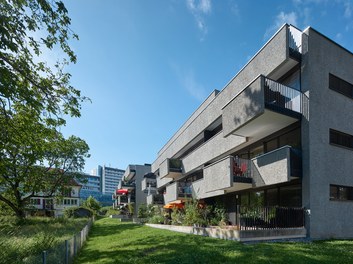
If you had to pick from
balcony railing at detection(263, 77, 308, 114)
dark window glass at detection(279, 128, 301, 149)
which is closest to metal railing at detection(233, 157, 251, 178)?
dark window glass at detection(279, 128, 301, 149)

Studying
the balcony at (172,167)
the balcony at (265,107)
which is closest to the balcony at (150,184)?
the balcony at (172,167)

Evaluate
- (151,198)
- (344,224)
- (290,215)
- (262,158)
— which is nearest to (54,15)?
(262,158)

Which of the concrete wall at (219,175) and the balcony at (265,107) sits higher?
the balcony at (265,107)

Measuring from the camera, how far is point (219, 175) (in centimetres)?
1645

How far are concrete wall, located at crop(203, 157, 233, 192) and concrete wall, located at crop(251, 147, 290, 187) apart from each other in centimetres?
134

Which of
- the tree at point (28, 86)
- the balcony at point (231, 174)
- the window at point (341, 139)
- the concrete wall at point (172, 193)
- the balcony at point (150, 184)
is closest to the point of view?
the tree at point (28, 86)

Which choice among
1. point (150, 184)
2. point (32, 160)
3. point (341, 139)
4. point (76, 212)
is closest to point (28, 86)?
point (32, 160)

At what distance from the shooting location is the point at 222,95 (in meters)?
20.4

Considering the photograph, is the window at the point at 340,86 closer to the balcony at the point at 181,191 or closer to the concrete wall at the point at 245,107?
the concrete wall at the point at 245,107

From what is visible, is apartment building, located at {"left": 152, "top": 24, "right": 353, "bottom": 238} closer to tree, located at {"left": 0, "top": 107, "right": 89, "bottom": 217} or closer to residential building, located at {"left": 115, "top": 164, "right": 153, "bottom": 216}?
tree, located at {"left": 0, "top": 107, "right": 89, "bottom": 217}

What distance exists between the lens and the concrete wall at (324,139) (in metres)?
12.7

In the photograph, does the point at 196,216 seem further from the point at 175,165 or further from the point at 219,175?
the point at 175,165

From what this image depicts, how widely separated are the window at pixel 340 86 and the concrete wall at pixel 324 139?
0.86 feet

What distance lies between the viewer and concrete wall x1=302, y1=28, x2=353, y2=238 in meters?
12.7
